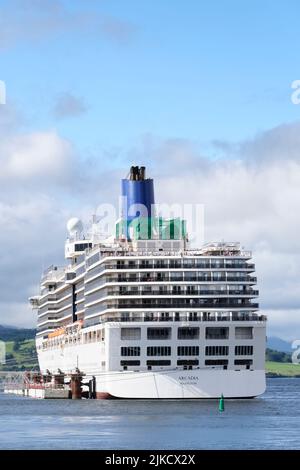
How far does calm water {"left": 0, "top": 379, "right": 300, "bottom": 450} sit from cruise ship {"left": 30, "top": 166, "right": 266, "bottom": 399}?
2.39 metres

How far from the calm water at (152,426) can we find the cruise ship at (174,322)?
2388mm

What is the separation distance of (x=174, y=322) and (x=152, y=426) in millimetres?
35361

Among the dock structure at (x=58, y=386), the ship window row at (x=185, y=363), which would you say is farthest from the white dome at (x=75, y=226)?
the ship window row at (x=185, y=363)

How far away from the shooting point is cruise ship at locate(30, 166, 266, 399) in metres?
121

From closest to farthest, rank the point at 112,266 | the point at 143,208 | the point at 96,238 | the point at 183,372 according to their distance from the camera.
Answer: the point at 183,372
the point at 112,266
the point at 143,208
the point at 96,238

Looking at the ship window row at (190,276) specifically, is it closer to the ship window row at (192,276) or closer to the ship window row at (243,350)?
the ship window row at (192,276)

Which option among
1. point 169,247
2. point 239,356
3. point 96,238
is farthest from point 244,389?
point 96,238

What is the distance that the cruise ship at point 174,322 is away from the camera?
12062cm
